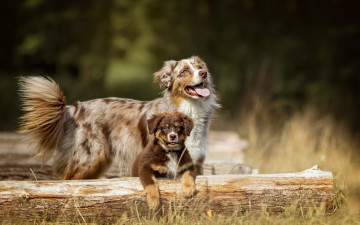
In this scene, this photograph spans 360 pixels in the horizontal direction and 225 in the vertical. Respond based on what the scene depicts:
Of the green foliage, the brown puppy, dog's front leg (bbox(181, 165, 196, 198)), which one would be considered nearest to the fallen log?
dog's front leg (bbox(181, 165, 196, 198))

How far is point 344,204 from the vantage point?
4.89 metres

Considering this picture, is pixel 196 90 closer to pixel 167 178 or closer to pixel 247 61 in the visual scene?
pixel 167 178

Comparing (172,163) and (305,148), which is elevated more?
(305,148)

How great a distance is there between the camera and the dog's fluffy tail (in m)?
5.71

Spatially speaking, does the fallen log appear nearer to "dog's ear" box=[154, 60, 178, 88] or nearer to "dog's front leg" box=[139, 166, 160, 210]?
"dog's front leg" box=[139, 166, 160, 210]

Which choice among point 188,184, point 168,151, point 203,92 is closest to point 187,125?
point 168,151

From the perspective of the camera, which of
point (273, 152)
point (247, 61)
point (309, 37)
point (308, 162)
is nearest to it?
point (308, 162)

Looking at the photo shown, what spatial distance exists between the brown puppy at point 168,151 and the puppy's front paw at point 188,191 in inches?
5.3

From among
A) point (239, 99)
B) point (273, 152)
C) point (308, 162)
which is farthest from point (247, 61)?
point (308, 162)

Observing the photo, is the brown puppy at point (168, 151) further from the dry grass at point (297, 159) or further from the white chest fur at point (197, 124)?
the white chest fur at point (197, 124)

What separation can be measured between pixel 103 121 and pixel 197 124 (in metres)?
1.26

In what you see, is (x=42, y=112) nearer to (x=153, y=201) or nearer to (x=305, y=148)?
(x=153, y=201)

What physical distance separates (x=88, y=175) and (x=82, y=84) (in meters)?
12.5

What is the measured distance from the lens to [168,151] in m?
4.75
